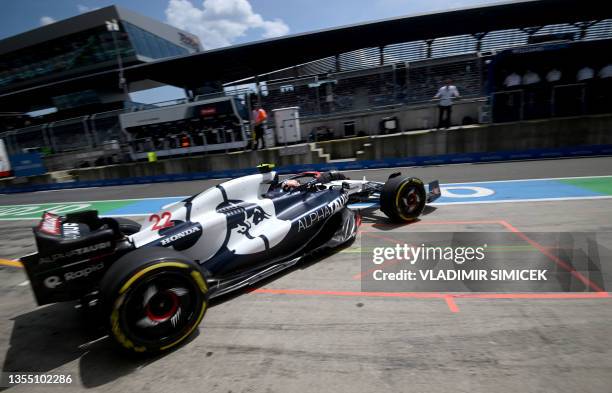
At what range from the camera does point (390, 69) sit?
14750 millimetres

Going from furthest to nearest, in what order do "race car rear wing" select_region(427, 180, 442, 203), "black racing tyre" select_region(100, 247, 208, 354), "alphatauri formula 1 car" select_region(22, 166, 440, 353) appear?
Result: "race car rear wing" select_region(427, 180, 442, 203) → "alphatauri formula 1 car" select_region(22, 166, 440, 353) → "black racing tyre" select_region(100, 247, 208, 354)

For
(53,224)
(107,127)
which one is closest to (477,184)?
(53,224)

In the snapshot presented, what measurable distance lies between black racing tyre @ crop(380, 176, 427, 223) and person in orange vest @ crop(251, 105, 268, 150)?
30.7ft

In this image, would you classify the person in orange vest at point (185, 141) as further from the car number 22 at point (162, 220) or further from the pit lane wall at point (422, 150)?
the car number 22 at point (162, 220)

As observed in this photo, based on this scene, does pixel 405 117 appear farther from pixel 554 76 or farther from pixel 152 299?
pixel 152 299

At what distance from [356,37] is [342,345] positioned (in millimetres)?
28013

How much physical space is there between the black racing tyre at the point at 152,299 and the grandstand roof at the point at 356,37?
1030 inches

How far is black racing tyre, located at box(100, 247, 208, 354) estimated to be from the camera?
7.97 ft

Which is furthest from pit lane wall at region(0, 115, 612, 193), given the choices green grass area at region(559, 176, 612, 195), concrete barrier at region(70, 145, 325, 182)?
green grass area at region(559, 176, 612, 195)

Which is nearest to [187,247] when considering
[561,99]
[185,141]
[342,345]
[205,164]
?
[342,345]

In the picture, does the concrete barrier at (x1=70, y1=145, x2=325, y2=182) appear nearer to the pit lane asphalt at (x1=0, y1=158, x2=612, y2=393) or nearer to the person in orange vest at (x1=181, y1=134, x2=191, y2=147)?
the person in orange vest at (x1=181, y1=134, x2=191, y2=147)

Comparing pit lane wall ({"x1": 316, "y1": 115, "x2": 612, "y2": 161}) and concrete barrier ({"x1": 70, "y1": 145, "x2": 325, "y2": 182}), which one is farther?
concrete barrier ({"x1": 70, "y1": 145, "x2": 325, "y2": 182})

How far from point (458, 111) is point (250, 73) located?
2454 centimetres

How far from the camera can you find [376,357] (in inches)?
94.3
